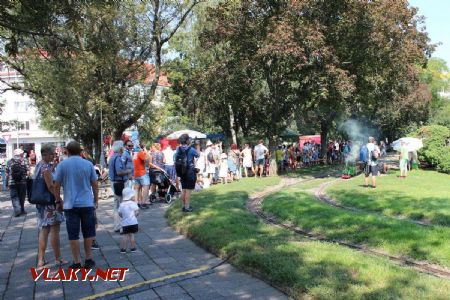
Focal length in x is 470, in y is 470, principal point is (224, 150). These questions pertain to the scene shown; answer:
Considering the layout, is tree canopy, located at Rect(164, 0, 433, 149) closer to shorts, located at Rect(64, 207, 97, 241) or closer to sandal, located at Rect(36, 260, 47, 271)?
shorts, located at Rect(64, 207, 97, 241)

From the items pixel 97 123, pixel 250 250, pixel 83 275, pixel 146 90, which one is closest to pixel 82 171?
pixel 83 275

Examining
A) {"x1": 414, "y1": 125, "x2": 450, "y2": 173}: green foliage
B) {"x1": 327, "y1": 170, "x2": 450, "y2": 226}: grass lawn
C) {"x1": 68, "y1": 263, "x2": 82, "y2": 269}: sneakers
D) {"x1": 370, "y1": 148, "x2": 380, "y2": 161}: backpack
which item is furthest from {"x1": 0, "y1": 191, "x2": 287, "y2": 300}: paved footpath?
{"x1": 414, "y1": 125, "x2": 450, "y2": 173}: green foliage

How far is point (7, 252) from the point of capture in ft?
25.8

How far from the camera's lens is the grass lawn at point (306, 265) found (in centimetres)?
496

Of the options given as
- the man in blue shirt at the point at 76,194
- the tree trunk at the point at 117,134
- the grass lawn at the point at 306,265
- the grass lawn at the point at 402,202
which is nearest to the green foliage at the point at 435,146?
the grass lawn at the point at 402,202

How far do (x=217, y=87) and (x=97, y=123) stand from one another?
658cm

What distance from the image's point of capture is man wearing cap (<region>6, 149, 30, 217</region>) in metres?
12.2

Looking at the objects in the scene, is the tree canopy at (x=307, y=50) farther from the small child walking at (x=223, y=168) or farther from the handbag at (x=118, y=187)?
the handbag at (x=118, y=187)

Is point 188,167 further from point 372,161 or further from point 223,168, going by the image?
point 223,168

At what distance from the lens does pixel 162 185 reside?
14023 mm

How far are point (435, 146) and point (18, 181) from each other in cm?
2275

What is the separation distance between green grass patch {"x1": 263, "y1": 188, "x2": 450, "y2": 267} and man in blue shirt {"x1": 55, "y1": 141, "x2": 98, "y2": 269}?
4.34m

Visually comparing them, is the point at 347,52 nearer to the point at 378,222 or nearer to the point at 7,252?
the point at 378,222

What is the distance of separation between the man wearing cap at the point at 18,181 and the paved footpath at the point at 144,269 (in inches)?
84.8
